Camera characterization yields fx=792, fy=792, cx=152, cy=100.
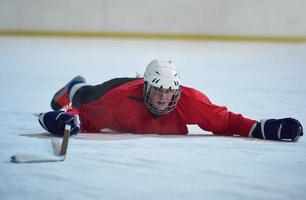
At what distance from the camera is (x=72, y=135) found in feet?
15.1

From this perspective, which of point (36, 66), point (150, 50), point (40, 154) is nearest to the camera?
point (40, 154)

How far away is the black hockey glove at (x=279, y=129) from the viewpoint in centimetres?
470

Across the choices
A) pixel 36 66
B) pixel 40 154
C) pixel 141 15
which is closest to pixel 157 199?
pixel 40 154

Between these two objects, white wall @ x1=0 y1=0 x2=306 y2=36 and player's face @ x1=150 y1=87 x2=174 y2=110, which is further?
white wall @ x1=0 y1=0 x2=306 y2=36

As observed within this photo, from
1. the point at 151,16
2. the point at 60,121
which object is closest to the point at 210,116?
the point at 60,121

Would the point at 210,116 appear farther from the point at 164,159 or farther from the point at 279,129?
the point at 164,159

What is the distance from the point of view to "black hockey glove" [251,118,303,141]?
15.4 feet

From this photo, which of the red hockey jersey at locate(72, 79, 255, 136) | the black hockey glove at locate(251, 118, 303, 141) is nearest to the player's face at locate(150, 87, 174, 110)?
the red hockey jersey at locate(72, 79, 255, 136)

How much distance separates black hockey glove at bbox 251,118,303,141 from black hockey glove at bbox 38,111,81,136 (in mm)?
1108

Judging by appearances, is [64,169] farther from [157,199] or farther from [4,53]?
[4,53]

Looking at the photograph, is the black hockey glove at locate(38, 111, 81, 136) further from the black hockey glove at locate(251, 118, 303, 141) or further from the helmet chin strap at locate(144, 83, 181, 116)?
the black hockey glove at locate(251, 118, 303, 141)

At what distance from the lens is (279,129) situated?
15.5 feet

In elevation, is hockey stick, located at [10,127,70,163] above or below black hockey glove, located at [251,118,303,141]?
below

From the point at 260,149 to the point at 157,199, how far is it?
145 cm
